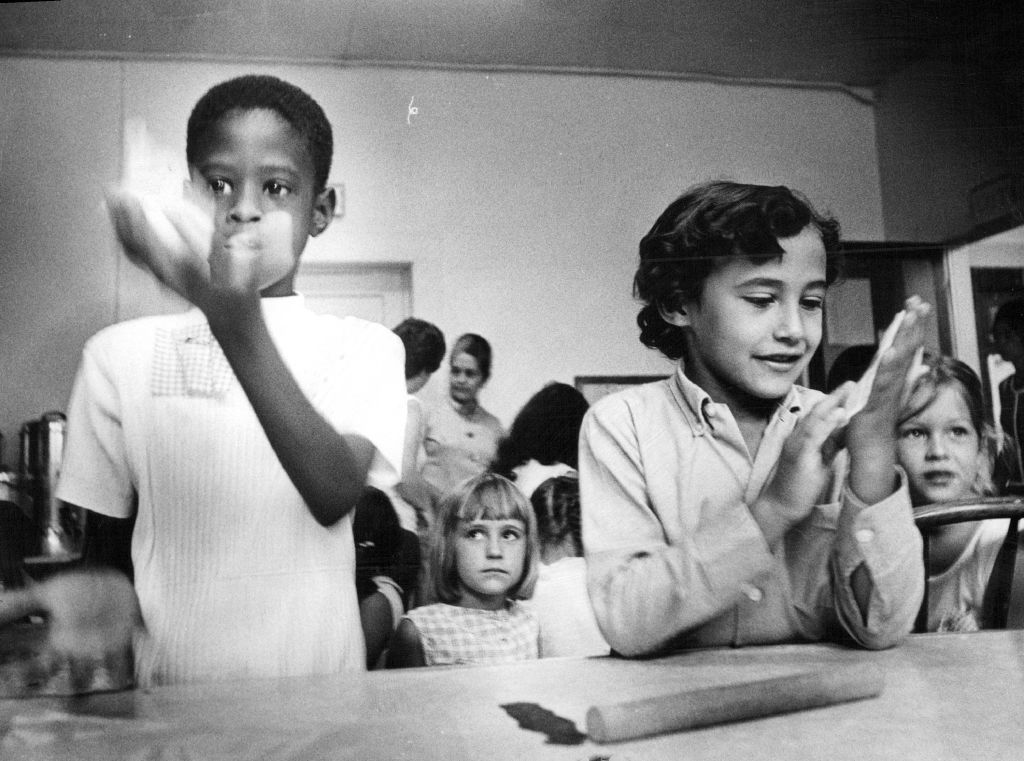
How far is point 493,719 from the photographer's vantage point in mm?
1471

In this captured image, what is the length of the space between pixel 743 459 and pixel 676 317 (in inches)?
10.3

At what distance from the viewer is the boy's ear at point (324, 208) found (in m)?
1.53

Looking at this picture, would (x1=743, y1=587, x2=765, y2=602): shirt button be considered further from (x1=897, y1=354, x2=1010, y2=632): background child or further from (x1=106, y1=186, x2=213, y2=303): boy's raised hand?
(x1=106, y1=186, x2=213, y2=303): boy's raised hand

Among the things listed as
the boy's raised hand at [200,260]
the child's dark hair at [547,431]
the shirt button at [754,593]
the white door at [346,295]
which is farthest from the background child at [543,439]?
the boy's raised hand at [200,260]

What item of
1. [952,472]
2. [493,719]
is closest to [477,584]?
[493,719]

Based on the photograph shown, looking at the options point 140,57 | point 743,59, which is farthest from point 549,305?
point 140,57

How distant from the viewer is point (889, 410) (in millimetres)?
1685

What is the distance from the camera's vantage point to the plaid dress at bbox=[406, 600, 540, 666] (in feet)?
5.05

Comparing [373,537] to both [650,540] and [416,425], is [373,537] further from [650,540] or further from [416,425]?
[650,540]

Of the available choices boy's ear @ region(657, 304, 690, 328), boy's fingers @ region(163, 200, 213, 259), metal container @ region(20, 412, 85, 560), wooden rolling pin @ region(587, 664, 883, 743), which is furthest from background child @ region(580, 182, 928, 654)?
metal container @ region(20, 412, 85, 560)

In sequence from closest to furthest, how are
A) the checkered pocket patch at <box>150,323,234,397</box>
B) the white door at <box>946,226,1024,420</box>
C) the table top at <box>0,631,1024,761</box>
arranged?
the table top at <box>0,631,1024,761</box>, the checkered pocket patch at <box>150,323,234,397</box>, the white door at <box>946,226,1024,420</box>

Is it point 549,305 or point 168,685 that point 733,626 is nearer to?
point 549,305

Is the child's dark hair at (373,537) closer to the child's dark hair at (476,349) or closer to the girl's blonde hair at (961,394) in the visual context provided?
the child's dark hair at (476,349)

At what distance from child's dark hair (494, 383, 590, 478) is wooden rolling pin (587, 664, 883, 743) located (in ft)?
1.27
